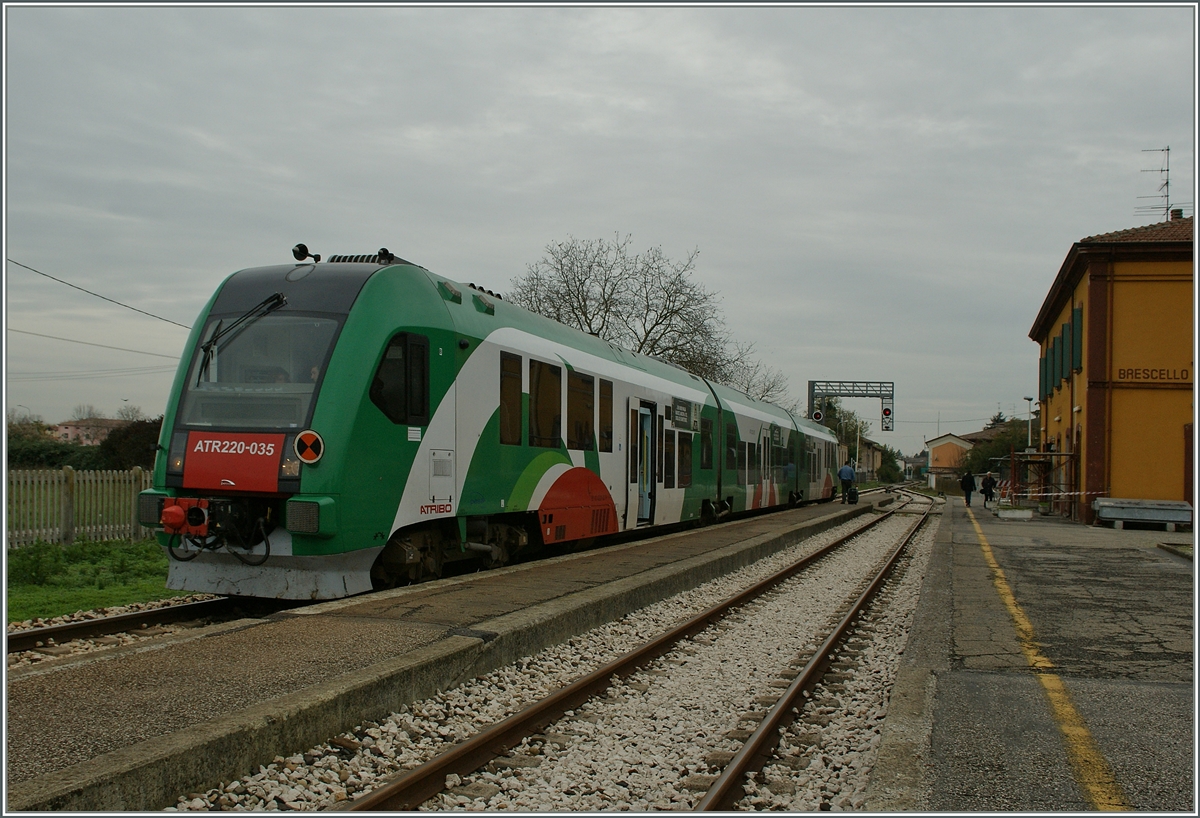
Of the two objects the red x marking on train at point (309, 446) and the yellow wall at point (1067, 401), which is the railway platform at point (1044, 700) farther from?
the yellow wall at point (1067, 401)

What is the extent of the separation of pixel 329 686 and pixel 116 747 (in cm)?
114

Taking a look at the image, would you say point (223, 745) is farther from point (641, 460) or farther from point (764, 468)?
point (764, 468)

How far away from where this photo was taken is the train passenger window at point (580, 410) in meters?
11.6

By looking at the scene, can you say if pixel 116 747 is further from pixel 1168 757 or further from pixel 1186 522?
pixel 1186 522

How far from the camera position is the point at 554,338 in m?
11.7

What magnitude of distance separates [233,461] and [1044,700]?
6058 mm

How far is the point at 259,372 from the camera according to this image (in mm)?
7945

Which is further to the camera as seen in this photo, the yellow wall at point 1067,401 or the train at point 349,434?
the yellow wall at point 1067,401

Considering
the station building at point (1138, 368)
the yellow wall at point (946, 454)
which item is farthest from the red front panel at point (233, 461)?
the yellow wall at point (946, 454)

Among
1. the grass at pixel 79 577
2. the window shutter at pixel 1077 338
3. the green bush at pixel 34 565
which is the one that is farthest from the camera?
the window shutter at pixel 1077 338

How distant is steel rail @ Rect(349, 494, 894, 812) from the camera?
158 inches

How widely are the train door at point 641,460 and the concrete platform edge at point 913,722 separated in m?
5.24

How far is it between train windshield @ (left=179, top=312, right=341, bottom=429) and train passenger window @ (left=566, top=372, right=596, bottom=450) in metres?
4.19

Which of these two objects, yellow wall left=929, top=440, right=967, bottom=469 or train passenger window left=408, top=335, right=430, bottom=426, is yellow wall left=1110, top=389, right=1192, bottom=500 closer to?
train passenger window left=408, top=335, right=430, bottom=426
